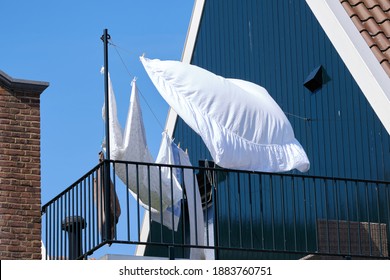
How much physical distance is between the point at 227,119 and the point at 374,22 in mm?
2651

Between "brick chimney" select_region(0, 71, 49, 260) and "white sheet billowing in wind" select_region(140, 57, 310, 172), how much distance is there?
1.55 meters

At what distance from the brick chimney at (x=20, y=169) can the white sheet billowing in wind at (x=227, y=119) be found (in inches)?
60.9

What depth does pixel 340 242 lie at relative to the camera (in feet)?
57.7

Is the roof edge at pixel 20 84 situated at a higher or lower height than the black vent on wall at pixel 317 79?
lower

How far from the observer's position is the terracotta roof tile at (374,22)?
59.9 feet

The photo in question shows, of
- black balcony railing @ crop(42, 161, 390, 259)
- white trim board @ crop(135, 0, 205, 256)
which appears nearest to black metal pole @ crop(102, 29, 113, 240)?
black balcony railing @ crop(42, 161, 390, 259)

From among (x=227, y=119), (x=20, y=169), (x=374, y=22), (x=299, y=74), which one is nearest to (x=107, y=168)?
(x=20, y=169)

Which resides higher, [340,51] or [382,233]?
[340,51]

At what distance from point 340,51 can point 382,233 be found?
8.44 ft

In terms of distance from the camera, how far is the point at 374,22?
18.7 meters

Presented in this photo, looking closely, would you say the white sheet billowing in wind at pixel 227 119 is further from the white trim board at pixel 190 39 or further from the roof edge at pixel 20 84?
the white trim board at pixel 190 39

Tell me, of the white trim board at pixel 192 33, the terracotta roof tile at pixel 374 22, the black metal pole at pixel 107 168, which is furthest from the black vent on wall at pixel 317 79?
the white trim board at pixel 192 33
